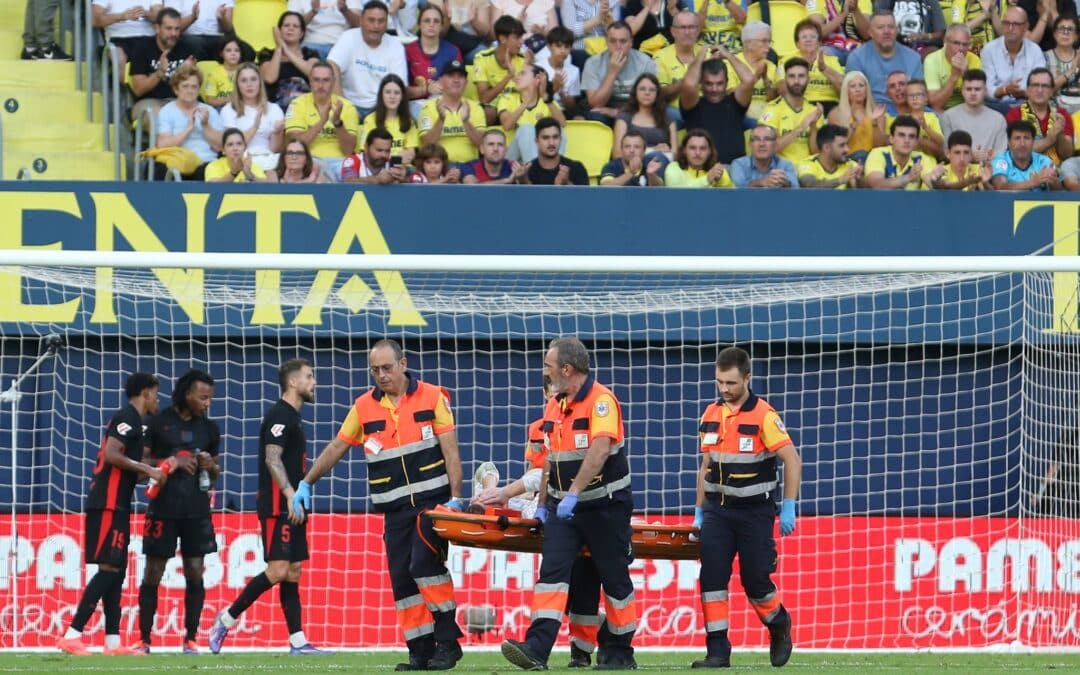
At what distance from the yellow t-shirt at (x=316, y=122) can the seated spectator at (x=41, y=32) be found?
226 centimetres

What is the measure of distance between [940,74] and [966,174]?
181 cm

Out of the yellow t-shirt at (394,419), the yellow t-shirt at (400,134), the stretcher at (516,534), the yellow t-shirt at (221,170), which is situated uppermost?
the yellow t-shirt at (400,134)

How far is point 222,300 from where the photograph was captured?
470 inches

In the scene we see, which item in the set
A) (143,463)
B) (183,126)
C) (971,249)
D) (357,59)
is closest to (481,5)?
(357,59)

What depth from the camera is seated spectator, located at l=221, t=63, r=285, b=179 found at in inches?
526

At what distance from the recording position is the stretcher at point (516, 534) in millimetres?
8047

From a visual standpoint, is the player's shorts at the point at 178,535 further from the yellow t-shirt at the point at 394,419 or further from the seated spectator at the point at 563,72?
the seated spectator at the point at 563,72

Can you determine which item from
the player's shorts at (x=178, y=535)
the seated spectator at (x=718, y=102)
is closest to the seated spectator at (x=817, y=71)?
the seated spectator at (x=718, y=102)

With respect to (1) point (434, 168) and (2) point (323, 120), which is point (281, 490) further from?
(2) point (323, 120)

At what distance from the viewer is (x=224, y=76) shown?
45.2ft

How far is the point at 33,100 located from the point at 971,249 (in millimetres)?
7574

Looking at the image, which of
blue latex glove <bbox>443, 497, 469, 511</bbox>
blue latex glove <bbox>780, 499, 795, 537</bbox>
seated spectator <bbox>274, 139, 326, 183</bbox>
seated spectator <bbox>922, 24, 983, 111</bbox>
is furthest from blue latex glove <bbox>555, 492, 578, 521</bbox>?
seated spectator <bbox>922, 24, 983, 111</bbox>

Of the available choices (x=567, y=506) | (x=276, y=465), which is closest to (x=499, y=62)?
(x=276, y=465)

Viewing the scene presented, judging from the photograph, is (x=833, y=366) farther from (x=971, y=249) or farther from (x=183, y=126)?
(x=183, y=126)
